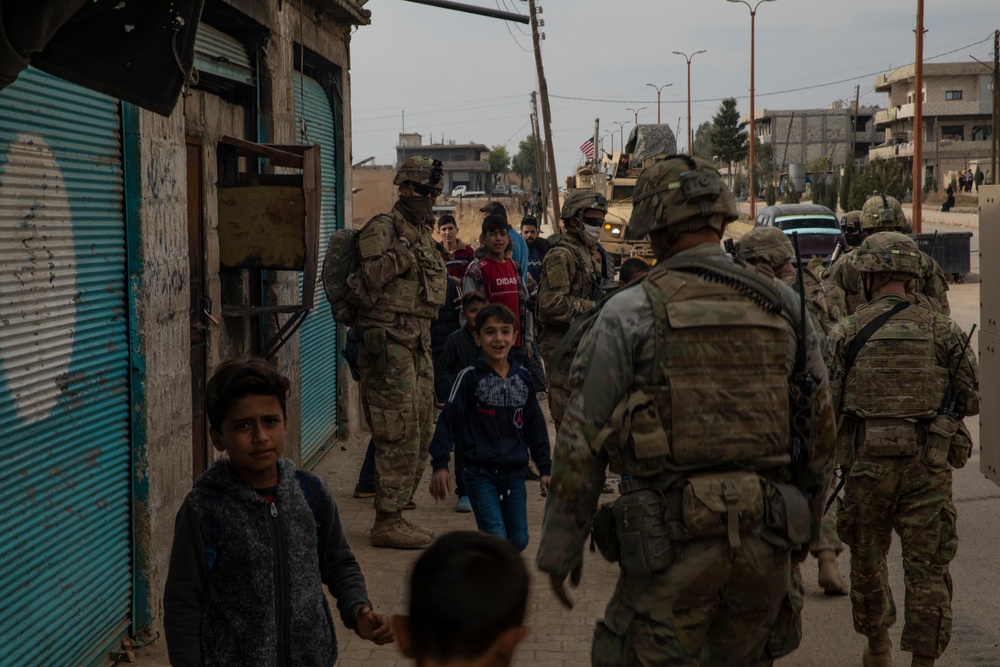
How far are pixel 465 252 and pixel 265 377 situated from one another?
758 cm

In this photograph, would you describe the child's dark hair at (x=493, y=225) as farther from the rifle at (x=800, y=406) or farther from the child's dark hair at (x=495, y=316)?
the rifle at (x=800, y=406)

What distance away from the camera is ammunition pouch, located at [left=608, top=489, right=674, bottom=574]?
10.4 ft

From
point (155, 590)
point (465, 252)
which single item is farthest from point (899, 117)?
point (155, 590)

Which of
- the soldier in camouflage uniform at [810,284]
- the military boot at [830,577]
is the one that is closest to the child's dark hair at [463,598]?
the soldier in camouflage uniform at [810,284]

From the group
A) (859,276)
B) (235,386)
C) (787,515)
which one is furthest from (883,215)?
(235,386)

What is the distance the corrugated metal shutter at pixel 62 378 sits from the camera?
13.2 feet

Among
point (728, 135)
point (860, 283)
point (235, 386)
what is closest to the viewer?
point (235, 386)

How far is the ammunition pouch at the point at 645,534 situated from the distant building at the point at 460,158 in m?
101

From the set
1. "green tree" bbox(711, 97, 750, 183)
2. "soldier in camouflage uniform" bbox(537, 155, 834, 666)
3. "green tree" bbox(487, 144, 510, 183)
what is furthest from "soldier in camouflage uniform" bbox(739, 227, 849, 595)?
"green tree" bbox(487, 144, 510, 183)

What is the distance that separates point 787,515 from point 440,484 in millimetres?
2016

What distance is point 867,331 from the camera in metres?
4.89

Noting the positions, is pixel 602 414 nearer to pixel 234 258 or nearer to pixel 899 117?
pixel 234 258

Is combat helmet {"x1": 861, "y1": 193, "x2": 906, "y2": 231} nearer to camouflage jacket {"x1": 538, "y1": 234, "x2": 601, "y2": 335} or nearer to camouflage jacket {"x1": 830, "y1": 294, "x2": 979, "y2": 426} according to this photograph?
camouflage jacket {"x1": 538, "y1": 234, "x2": 601, "y2": 335}

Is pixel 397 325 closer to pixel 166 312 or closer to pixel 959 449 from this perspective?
pixel 166 312
